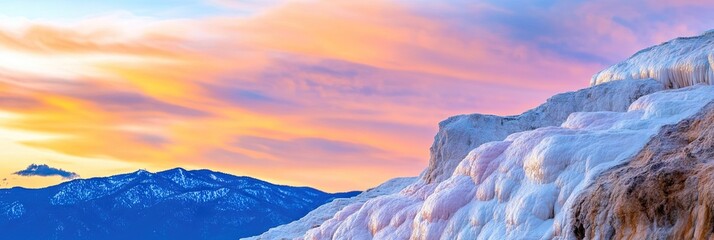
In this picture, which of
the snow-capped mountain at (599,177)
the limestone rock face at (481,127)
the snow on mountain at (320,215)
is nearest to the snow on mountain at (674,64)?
the snow-capped mountain at (599,177)

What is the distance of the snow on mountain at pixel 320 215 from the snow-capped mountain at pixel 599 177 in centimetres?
1124

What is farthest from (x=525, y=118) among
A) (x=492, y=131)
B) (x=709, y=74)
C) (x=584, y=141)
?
(x=584, y=141)

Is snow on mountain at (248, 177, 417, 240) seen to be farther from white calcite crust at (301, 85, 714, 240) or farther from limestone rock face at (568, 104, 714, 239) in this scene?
limestone rock face at (568, 104, 714, 239)

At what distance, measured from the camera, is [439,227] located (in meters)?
29.5

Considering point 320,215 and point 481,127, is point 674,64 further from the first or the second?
point 320,215

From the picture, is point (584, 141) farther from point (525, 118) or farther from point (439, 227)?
point (525, 118)

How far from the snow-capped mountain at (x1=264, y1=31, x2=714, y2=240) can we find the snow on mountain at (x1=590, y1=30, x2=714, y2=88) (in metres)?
0.05

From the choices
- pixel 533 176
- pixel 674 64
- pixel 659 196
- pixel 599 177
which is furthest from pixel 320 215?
pixel 659 196

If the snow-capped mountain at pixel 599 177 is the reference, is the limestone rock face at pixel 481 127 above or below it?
above

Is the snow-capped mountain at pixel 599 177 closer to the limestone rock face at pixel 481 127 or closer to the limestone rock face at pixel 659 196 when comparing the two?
the limestone rock face at pixel 659 196

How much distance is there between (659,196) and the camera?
19.9 meters

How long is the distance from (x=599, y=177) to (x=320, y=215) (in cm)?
3252

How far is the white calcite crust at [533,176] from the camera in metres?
24.3

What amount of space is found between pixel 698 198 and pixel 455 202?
35.9 feet
